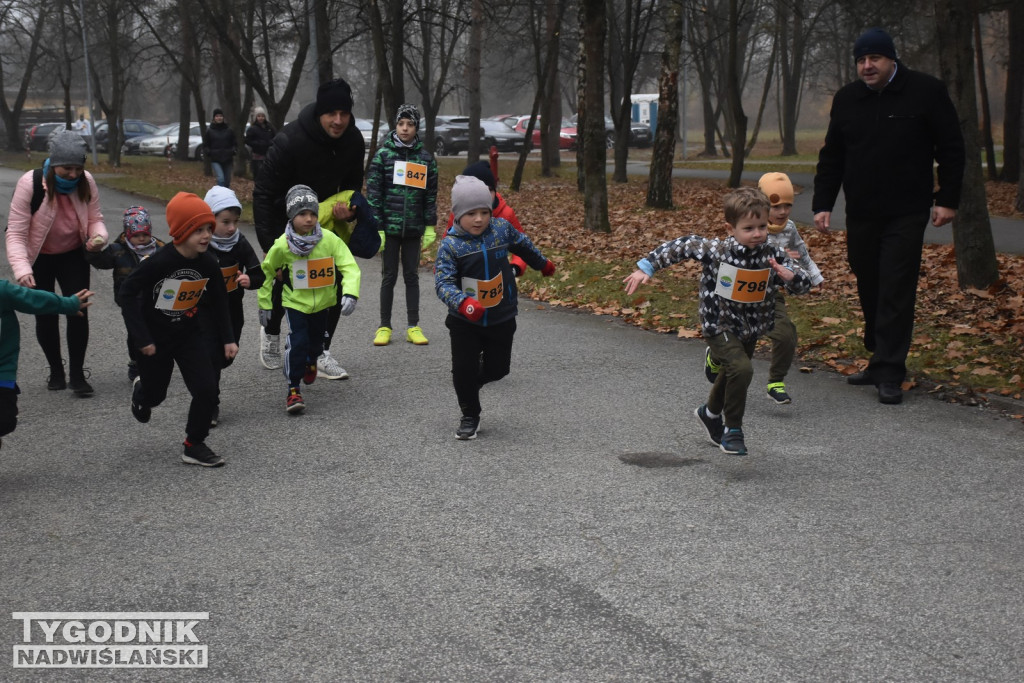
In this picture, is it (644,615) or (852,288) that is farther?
(852,288)

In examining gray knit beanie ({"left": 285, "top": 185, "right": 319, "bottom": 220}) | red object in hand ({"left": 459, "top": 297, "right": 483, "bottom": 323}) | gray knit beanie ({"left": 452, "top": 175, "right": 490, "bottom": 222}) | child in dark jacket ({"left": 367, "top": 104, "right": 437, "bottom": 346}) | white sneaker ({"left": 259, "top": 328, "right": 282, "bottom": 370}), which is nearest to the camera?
red object in hand ({"left": 459, "top": 297, "right": 483, "bottom": 323})

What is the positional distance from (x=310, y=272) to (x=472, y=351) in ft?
4.36

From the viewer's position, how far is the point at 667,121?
20.6 metres

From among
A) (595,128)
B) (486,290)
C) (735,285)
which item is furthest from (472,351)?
(595,128)

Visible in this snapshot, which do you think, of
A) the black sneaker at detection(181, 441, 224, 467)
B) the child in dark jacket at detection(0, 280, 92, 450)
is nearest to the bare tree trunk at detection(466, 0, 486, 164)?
the black sneaker at detection(181, 441, 224, 467)

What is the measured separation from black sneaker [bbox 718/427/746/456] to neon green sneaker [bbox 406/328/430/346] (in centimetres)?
392

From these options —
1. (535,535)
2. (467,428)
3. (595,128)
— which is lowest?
(535,535)

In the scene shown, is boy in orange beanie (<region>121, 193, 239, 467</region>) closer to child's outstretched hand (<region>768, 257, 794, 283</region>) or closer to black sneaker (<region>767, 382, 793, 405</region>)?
child's outstretched hand (<region>768, 257, 794, 283</region>)

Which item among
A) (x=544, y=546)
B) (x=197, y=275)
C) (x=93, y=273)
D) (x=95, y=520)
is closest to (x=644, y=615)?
(x=544, y=546)

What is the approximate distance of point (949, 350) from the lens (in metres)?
8.44

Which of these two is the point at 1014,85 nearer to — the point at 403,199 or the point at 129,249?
the point at 403,199

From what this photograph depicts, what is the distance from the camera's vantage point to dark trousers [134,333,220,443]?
5953 millimetres

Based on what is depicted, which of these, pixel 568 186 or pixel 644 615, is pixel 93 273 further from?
pixel 568 186

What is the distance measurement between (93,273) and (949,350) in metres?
10.6
